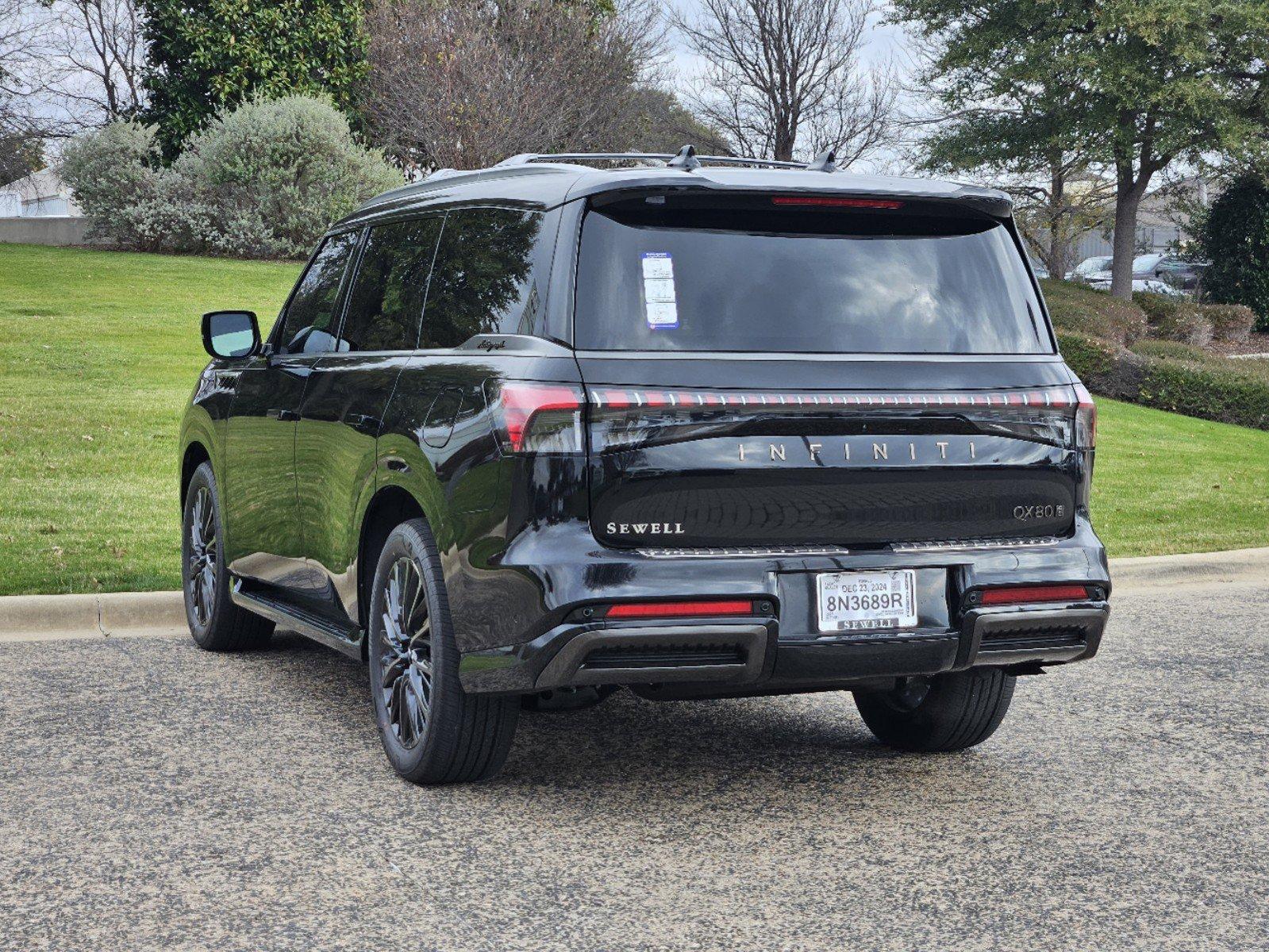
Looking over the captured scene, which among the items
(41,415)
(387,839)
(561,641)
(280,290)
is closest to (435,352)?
(561,641)

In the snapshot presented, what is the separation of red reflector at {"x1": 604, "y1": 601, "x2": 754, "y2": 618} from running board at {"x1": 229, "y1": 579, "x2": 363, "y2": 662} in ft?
4.96

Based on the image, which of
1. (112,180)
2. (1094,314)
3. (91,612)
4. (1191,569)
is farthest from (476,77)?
(91,612)

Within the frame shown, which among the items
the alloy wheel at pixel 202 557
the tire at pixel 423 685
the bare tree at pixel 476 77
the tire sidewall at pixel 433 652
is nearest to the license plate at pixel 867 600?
the tire at pixel 423 685

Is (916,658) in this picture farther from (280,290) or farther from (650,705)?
(280,290)

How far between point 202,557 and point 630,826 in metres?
3.39

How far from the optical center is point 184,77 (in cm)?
3409

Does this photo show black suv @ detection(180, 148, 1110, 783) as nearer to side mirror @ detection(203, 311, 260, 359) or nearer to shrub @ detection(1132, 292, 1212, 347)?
side mirror @ detection(203, 311, 260, 359)

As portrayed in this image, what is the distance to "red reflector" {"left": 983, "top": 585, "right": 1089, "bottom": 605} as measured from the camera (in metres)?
4.68

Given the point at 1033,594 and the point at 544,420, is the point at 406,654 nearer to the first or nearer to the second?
the point at 544,420

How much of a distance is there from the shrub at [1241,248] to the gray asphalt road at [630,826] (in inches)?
1064

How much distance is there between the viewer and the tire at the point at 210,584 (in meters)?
7.12

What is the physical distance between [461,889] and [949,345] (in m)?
2.17

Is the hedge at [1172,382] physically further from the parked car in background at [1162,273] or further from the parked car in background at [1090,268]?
the parked car in background at [1090,268]

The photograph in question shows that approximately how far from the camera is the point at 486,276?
5051 millimetres
